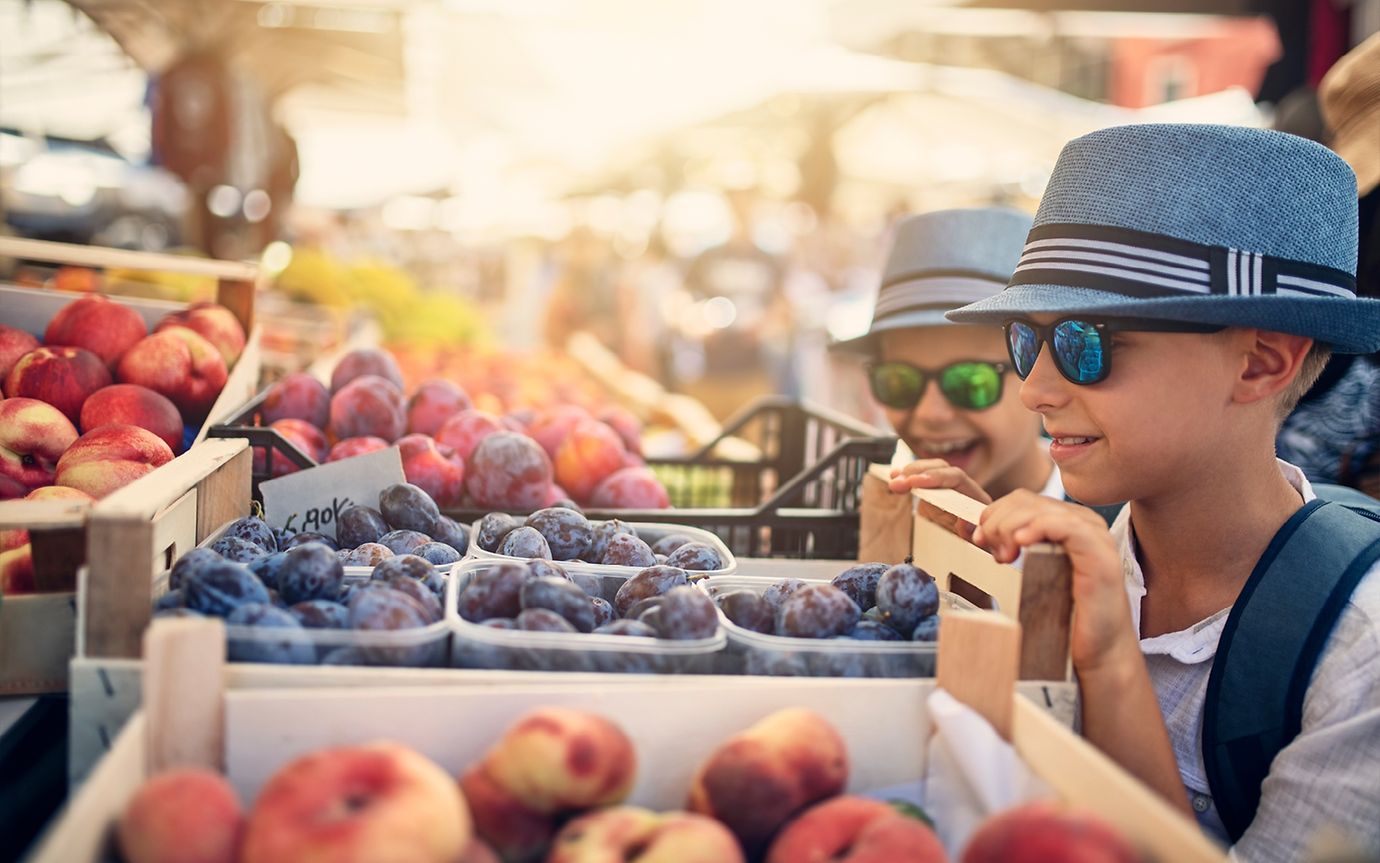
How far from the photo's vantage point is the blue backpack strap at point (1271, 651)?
1.29 metres

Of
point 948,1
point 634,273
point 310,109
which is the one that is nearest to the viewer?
point 948,1

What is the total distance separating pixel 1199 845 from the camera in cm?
78

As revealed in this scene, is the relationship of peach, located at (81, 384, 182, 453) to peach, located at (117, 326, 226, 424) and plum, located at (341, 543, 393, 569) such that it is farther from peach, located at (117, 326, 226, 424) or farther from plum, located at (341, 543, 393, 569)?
plum, located at (341, 543, 393, 569)

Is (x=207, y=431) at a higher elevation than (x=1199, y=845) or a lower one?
higher

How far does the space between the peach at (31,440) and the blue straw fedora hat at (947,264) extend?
1784mm

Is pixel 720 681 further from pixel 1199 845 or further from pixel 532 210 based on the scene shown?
pixel 532 210

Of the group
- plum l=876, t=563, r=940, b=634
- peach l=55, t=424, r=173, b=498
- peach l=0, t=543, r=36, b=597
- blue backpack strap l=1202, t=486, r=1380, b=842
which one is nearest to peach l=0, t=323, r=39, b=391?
peach l=55, t=424, r=173, b=498

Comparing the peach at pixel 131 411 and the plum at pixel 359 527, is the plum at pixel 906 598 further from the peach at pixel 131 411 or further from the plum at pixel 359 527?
the peach at pixel 131 411

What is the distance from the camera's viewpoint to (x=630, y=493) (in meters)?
2.29

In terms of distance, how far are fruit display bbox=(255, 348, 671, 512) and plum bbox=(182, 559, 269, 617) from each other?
82cm

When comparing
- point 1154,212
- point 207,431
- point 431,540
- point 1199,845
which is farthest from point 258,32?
point 1199,845

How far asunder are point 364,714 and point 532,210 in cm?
1377

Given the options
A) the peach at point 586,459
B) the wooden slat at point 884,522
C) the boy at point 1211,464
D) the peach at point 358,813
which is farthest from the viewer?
the peach at point 586,459

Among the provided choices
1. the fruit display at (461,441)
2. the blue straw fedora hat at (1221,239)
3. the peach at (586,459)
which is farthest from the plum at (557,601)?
the peach at (586,459)
